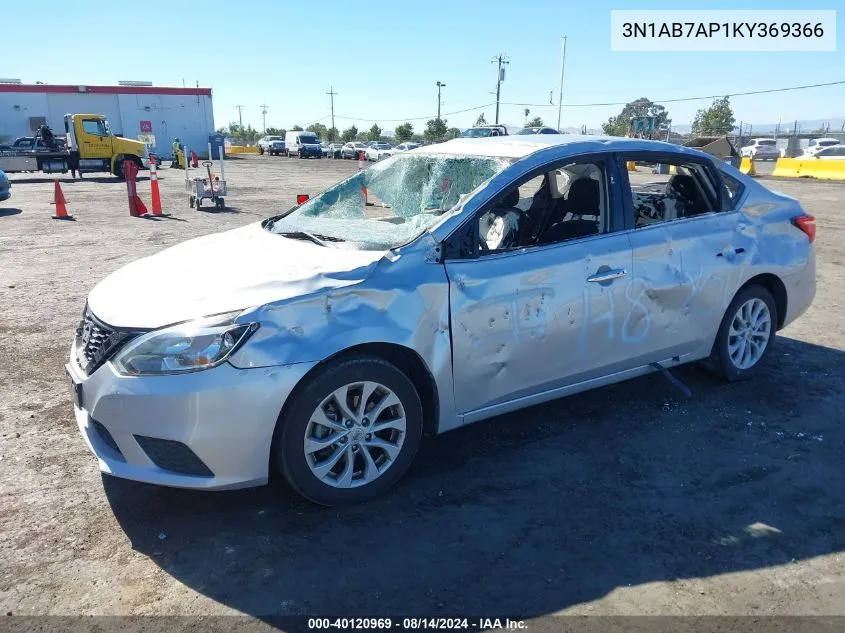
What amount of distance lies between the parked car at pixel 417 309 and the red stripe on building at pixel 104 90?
5471 centimetres

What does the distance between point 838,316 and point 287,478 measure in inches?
232

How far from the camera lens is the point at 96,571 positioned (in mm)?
2738

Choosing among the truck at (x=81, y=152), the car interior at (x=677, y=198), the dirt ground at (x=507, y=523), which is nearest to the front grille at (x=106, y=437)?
the dirt ground at (x=507, y=523)

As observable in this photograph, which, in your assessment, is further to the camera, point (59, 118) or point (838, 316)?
point (59, 118)

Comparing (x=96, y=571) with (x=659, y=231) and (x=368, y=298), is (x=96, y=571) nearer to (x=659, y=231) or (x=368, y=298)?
(x=368, y=298)

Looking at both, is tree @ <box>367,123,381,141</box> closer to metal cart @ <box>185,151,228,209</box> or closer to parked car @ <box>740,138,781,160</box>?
parked car @ <box>740,138,781,160</box>

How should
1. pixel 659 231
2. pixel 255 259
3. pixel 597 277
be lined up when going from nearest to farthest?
pixel 255 259, pixel 597 277, pixel 659 231

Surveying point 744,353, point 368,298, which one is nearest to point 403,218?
point 368,298

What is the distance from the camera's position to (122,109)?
51719 mm

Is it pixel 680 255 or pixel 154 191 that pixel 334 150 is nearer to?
pixel 154 191

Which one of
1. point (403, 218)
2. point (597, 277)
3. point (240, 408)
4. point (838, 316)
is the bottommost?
point (838, 316)

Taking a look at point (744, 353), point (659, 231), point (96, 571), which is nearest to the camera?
point (96, 571)

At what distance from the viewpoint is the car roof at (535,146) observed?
3.90 meters

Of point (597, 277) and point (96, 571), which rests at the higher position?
point (597, 277)
